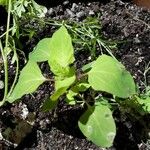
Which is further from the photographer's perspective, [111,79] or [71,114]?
[71,114]

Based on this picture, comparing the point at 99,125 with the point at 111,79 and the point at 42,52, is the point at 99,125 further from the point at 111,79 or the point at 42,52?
the point at 42,52

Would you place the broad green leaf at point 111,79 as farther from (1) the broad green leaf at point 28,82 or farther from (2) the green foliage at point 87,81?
(1) the broad green leaf at point 28,82

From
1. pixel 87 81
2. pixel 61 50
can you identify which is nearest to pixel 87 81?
pixel 87 81

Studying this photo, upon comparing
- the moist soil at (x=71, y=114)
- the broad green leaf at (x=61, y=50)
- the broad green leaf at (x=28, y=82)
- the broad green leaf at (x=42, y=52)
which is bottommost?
the moist soil at (x=71, y=114)

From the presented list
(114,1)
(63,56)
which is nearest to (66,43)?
(63,56)

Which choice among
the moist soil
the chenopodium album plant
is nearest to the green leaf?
the chenopodium album plant

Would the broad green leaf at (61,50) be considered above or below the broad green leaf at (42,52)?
above

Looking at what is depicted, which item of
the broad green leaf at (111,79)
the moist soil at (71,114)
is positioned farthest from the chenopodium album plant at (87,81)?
the moist soil at (71,114)
